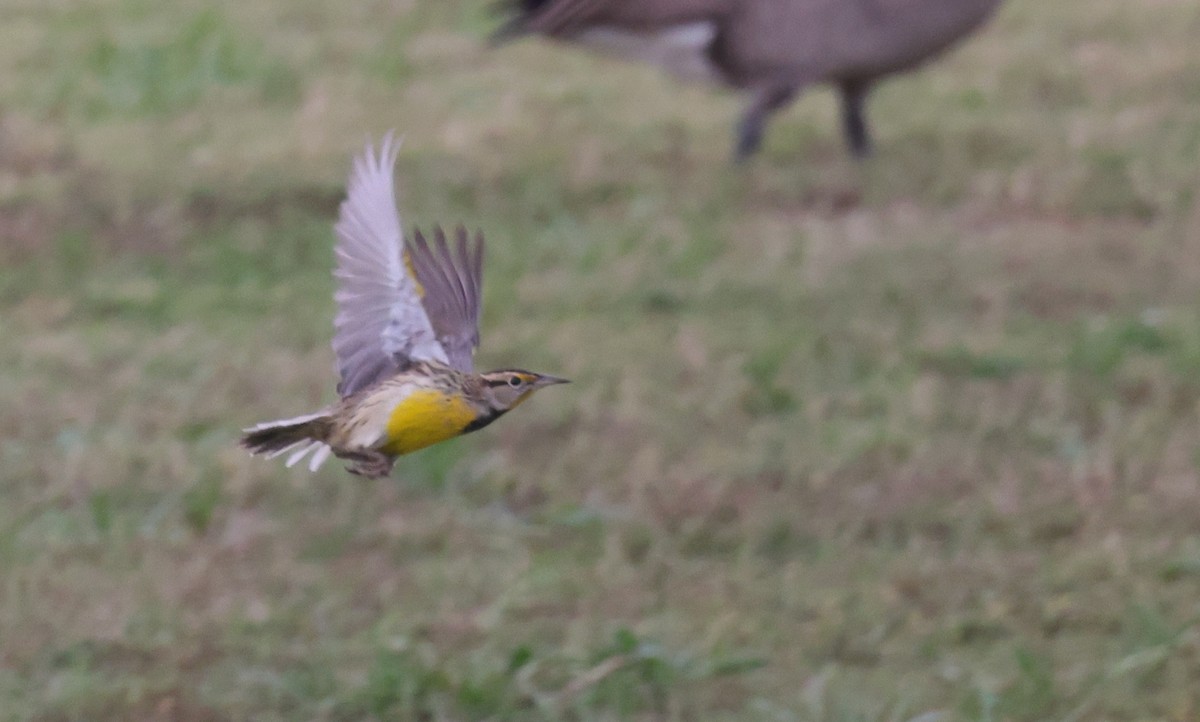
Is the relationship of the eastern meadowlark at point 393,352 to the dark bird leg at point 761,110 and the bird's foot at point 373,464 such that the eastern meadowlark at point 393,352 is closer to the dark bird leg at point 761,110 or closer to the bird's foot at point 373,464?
the bird's foot at point 373,464

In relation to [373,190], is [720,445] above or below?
below

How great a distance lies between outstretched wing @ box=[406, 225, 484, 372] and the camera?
104 inches

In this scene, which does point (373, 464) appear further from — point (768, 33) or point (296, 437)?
point (768, 33)

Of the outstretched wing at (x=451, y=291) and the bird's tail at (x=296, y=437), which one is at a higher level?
the outstretched wing at (x=451, y=291)

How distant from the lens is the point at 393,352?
2.65 m

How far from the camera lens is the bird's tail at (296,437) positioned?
8.18 feet

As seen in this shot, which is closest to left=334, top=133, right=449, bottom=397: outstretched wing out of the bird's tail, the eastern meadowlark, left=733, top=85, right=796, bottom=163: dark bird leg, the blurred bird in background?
the eastern meadowlark

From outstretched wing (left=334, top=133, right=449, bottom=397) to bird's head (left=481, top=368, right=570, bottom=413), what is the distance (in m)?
0.18

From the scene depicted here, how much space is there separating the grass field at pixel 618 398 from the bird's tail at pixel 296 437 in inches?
56.6

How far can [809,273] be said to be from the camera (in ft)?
21.6

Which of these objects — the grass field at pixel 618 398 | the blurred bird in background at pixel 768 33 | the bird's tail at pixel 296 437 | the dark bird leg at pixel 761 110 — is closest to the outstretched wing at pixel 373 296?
the bird's tail at pixel 296 437

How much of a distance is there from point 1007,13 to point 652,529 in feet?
20.0

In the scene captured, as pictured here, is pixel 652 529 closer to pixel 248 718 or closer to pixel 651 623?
pixel 651 623

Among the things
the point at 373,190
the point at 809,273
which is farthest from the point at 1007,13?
the point at 373,190
